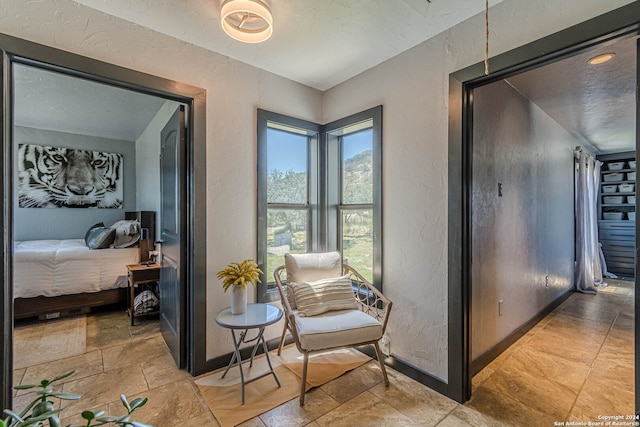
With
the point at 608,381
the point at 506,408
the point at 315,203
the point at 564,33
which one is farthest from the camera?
the point at 315,203

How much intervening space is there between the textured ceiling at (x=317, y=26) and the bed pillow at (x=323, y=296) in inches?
73.0

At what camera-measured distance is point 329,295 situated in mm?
2340

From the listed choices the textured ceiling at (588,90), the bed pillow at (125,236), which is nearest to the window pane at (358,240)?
the textured ceiling at (588,90)

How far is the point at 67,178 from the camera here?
484 cm

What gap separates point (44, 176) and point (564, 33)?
21.4 feet

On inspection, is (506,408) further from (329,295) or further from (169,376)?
(169,376)

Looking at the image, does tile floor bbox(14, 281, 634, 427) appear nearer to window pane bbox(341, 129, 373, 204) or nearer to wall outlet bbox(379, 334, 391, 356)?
wall outlet bbox(379, 334, 391, 356)

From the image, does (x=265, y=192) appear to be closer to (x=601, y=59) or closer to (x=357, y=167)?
(x=357, y=167)

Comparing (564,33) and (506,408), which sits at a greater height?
(564,33)

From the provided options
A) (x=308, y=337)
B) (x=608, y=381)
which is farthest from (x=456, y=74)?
(x=608, y=381)

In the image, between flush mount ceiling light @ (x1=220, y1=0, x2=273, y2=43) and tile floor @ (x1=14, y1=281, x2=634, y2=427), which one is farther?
tile floor @ (x1=14, y1=281, x2=634, y2=427)

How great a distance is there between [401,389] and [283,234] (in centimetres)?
163

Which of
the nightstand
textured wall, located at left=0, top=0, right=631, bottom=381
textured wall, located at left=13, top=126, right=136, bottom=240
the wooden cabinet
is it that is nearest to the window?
textured wall, located at left=0, top=0, right=631, bottom=381

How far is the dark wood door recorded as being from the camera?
2291 mm
